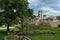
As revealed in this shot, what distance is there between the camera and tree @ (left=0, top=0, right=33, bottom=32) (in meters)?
47.2

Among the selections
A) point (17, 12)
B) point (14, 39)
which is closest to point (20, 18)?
point (17, 12)

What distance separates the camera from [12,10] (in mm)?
49094

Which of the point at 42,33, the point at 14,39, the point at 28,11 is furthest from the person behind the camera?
the point at 28,11

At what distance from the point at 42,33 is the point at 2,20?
12.3m

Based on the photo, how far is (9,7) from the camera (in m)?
48.9

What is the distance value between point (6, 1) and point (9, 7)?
5.57ft

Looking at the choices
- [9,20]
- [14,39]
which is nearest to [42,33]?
[14,39]

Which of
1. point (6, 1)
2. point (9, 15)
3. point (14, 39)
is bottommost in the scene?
point (14, 39)

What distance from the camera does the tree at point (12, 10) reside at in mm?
47178

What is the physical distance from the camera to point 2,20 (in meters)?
46.4

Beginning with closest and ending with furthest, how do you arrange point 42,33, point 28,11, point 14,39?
point 14,39 → point 42,33 → point 28,11

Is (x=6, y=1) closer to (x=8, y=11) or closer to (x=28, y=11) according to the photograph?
(x=8, y=11)

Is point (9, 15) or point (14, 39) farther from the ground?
point (9, 15)

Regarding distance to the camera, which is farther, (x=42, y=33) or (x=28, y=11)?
(x=28, y=11)
